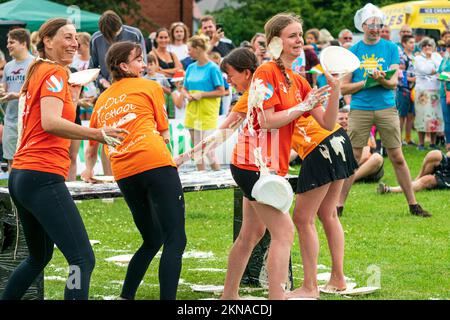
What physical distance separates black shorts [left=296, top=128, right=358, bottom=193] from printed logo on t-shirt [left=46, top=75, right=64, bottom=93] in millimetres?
1978

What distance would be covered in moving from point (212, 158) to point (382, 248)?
447 cm

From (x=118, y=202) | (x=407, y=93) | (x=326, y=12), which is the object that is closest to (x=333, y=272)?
(x=118, y=202)

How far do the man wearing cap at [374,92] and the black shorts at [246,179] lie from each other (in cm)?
420

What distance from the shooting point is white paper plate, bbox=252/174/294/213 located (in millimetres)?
5848

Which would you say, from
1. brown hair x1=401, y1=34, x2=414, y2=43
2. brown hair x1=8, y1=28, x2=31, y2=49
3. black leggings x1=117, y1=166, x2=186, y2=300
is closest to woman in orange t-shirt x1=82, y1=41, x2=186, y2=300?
black leggings x1=117, y1=166, x2=186, y2=300

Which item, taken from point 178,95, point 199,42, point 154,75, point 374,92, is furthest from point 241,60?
point 178,95

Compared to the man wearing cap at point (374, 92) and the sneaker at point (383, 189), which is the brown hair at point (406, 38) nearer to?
the sneaker at point (383, 189)

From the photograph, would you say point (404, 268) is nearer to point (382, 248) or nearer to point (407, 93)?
point (382, 248)

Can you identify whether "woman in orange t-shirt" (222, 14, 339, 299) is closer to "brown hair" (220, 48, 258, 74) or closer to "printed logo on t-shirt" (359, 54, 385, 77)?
"brown hair" (220, 48, 258, 74)

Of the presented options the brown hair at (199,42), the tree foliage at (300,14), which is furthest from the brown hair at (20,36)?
the tree foliage at (300,14)

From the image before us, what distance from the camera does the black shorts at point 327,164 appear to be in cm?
686

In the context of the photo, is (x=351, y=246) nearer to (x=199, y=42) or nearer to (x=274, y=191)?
(x=274, y=191)

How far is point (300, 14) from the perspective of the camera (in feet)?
108

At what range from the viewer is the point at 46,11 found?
20.2 meters
